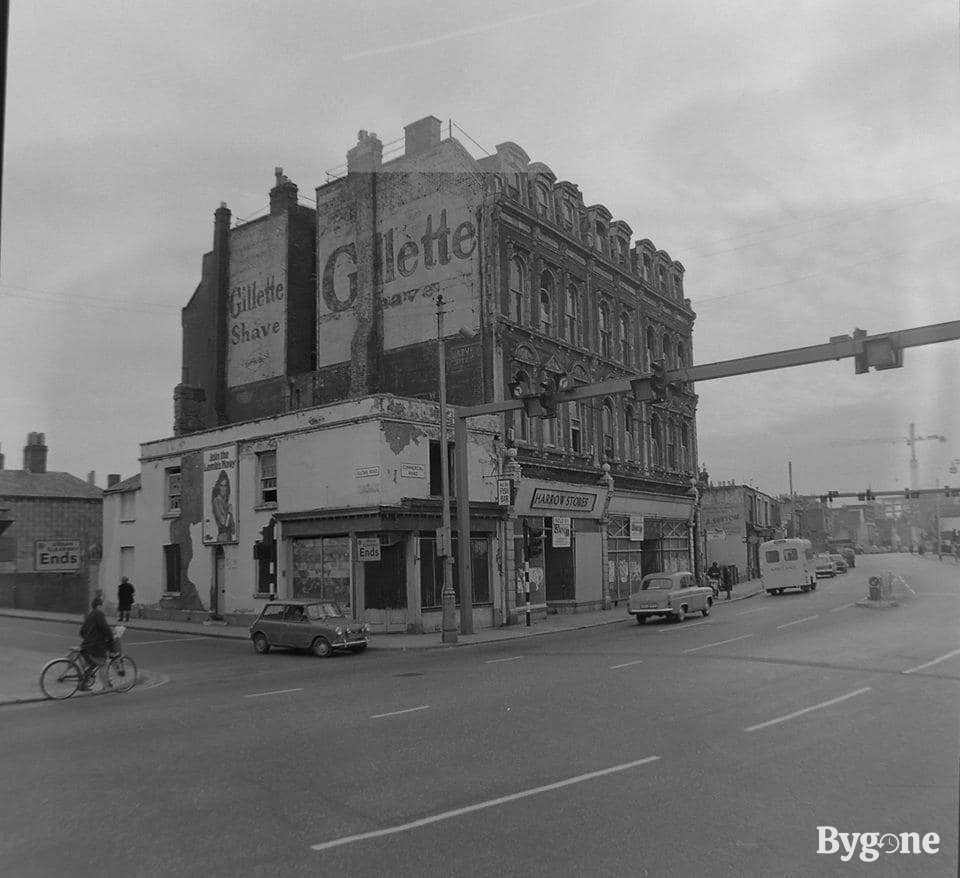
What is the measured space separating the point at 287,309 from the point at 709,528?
116 feet

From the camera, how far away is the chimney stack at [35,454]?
178 feet

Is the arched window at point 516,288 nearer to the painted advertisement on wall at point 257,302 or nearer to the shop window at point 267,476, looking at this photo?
the shop window at point 267,476

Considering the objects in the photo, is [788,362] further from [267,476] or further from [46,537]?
[46,537]

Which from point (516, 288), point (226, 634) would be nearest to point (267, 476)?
point (226, 634)

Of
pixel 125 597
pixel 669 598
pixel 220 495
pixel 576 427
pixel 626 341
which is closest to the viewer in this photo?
pixel 669 598

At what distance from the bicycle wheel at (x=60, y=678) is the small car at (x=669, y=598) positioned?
714 inches

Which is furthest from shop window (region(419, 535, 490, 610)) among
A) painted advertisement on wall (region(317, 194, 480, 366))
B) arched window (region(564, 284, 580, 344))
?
arched window (region(564, 284, 580, 344))

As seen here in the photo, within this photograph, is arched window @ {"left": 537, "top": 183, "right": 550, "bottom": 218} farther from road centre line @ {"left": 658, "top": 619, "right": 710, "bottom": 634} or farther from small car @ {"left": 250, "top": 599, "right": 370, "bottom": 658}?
small car @ {"left": 250, "top": 599, "right": 370, "bottom": 658}

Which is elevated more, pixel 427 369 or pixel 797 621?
pixel 427 369

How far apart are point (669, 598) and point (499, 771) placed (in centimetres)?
2141

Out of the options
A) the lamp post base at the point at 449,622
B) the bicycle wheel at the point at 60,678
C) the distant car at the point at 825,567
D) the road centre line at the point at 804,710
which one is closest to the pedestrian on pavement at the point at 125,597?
the lamp post base at the point at 449,622

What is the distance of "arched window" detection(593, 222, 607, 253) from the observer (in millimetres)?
39406

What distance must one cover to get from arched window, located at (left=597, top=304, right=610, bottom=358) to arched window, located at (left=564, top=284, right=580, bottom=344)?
1860 millimetres

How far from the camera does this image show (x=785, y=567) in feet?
147
